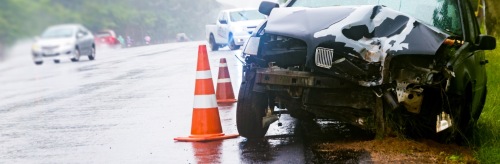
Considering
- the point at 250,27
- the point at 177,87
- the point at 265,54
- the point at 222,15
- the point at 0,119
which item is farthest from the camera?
the point at 222,15

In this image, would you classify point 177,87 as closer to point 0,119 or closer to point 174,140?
point 0,119

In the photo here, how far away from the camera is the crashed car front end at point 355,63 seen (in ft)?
24.1

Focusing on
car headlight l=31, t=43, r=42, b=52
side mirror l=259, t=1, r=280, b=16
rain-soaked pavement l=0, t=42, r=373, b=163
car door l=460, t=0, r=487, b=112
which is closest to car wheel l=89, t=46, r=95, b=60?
car headlight l=31, t=43, r=42, b=52

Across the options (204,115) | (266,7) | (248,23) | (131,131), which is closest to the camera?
(204,115)

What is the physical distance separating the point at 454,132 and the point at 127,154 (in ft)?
9.36

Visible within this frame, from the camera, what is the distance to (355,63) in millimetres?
7410

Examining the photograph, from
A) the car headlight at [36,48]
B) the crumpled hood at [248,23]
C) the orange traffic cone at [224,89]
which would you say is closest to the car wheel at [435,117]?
the orange traffic cone at [224,89]

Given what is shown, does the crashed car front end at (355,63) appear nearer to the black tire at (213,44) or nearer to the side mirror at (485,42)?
the side mirror at (485,42)

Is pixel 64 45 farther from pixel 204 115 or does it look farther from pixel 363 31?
pixel 363 31

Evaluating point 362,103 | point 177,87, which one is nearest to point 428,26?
point 362,103

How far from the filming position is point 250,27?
100ft

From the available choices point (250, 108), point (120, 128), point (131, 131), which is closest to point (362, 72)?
point (250, 108)

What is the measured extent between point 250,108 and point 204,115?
2.69 feet

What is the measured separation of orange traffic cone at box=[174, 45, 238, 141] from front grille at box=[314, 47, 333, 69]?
1628mm
